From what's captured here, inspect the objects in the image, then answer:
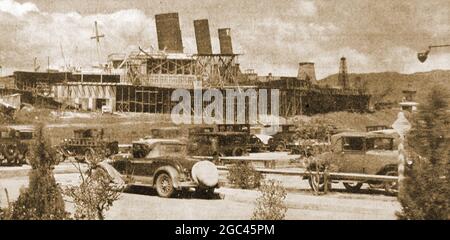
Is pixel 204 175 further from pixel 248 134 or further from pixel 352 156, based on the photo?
pixel 248 134

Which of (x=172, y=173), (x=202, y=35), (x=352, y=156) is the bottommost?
(x=172, y=173)

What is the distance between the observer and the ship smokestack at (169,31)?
37.6 ft

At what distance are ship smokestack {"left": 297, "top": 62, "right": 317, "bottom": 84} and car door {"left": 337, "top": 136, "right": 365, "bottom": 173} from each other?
4.66ft

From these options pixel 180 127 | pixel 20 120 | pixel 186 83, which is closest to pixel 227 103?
pixel 180 127

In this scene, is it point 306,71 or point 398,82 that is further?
point 306,71

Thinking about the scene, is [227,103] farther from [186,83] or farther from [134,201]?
[186,83]

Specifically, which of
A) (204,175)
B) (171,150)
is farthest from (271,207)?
(171,150)

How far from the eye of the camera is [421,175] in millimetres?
6867

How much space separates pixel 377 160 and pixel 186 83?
12.6 metres

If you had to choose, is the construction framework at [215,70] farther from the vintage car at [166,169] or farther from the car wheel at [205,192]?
the car wheel at [205,192]

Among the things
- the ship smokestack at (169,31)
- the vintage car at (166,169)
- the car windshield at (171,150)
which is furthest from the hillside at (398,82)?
the ship smokestack at (169,31)

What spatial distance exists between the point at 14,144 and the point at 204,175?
230 inches

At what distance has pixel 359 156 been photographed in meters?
10.7

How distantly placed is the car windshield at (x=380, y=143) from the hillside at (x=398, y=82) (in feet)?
2.42
